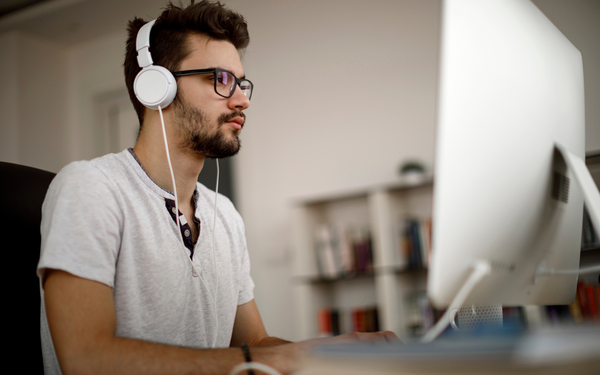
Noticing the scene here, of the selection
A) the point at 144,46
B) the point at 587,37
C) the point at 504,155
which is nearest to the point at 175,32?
the point at 144,46

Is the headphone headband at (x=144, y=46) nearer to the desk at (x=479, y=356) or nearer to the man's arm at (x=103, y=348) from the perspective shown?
the man's arm at (x=103, y=348)

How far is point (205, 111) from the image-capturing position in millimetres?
1254

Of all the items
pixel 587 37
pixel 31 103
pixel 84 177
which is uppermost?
pixel 31 103

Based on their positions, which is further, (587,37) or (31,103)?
(31,103)

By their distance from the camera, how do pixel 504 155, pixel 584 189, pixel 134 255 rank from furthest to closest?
pixel 134 255 < pixel 584 189 < pixel 504 155

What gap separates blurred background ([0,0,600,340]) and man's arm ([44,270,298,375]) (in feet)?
8.30

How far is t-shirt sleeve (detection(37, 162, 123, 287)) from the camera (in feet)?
2.57

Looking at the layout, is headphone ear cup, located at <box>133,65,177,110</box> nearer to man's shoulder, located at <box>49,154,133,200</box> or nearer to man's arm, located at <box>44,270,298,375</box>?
man's shoulder, located at <box>49,154,133,200</box>

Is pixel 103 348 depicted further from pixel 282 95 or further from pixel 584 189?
pixel 282 95

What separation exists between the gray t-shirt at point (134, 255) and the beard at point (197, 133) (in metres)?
0.15

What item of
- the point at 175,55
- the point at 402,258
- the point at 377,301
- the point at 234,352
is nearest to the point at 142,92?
the point at 175,55

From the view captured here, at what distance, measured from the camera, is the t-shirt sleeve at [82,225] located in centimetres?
78

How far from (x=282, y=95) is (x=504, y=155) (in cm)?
314

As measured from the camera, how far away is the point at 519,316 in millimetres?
2340
